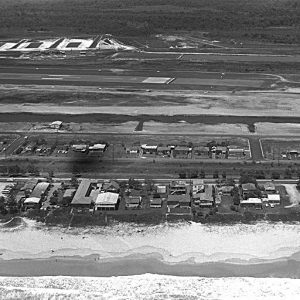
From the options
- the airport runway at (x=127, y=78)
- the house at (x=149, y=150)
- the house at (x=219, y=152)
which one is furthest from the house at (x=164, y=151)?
the airport runway at (x=127, y=78)

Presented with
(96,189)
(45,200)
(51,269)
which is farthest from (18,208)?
(51,269)

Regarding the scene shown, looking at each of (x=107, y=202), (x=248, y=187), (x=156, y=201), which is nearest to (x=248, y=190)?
(x=248, y=187)

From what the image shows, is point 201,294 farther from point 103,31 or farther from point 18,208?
point 103,31

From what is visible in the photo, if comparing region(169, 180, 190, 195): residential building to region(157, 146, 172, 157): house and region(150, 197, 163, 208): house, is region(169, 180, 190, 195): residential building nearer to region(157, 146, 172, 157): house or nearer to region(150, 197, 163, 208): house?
region(150, 197, 163, 208): house

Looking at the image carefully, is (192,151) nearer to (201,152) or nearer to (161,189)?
(201,152)

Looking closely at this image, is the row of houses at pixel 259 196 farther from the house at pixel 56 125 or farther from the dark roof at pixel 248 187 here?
the house at pixel 56 125
